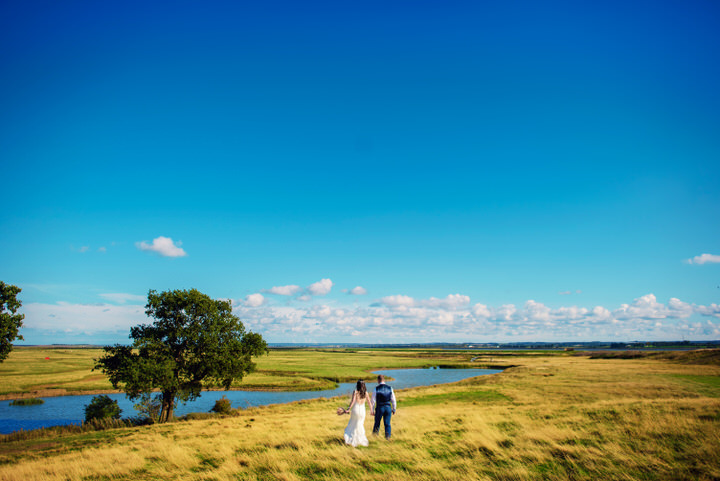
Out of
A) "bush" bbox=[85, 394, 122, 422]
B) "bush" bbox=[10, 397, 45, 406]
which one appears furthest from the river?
"bush" bbox=[85, 394, 122, 422]

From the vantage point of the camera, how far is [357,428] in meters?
13.4

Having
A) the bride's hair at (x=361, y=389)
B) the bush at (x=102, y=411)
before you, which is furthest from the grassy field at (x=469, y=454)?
the bush at (x=102, y=411)

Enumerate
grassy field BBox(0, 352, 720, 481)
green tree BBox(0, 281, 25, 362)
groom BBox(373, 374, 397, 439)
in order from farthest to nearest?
1. green tree BBox(0, 281, 25, 362)
2. groom BBox(373, 374, 397, 439)
3. grassy field BBox(0, 352, 720, 481)

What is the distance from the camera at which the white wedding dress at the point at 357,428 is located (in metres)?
13.2

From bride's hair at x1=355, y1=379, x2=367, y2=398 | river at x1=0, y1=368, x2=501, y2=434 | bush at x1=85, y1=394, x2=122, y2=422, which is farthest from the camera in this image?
river at x1=0, y1=368, x2=501, y2=434

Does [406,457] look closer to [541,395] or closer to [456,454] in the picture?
[456,454]

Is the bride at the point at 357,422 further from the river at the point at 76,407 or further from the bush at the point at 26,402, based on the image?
the bush at the point at 26,402

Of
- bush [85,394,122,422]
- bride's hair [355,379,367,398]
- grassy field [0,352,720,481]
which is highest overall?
bride's hair [355,379,367,398]

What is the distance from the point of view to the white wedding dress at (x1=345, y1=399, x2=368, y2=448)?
521 inches

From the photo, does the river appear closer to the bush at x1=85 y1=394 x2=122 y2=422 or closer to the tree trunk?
the bush at x1=85 y1=394 x2=122 y2=422

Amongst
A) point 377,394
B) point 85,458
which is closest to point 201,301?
point 85,458

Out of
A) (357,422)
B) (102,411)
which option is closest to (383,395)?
(357,422)

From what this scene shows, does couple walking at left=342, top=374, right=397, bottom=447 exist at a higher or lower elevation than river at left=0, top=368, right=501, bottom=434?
higher

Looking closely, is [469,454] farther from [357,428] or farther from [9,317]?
[9,317]
